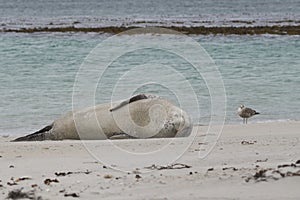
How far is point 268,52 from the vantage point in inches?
1007

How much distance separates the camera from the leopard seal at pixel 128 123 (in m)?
9.12

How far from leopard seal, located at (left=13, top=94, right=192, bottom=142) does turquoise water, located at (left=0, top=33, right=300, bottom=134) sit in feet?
5.02

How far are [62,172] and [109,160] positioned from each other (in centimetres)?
78

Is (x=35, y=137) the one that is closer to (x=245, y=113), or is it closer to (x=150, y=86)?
(x=245, y=113)

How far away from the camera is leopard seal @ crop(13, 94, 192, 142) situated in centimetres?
912

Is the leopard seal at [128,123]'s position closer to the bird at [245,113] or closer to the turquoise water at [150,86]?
the turquoise water at [150,86]

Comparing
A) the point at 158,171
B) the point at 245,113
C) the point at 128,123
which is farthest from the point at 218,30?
the point at 158,171

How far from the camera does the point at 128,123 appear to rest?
9.16 m

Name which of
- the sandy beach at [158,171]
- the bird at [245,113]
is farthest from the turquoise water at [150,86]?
the sandy beach at [158,171]

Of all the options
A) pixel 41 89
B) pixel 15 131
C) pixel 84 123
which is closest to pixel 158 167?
pixel 84 123

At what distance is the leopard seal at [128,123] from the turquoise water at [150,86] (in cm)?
153

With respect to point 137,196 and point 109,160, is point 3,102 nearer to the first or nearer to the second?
point 109,160

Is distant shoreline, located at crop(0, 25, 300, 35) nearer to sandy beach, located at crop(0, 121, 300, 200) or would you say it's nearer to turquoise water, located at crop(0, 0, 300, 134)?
turquoise water, located at crop(0, 0, 300, 134)

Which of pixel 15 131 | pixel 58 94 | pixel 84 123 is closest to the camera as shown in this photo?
pixel 84 123
